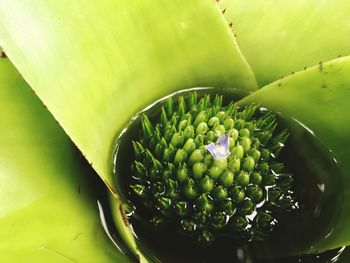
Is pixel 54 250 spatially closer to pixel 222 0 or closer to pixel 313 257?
pixel 313 257

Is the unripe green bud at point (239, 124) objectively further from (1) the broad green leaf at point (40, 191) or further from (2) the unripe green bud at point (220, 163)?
(1) the broad green leaf at point (40, 191)

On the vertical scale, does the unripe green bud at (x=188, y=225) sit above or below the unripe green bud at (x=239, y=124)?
below

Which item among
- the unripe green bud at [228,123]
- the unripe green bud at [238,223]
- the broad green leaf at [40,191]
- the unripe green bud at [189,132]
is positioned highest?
the broad green leaf at [40,191]

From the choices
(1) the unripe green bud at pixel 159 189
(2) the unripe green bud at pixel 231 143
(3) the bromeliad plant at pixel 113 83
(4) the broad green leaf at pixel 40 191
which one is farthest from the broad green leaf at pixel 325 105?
(4) the broad green leaf at pixel 40 191

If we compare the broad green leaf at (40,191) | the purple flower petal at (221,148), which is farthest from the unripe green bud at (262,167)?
the broad green leaf at (40,191)

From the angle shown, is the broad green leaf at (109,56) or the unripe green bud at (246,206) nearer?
the broad green leaf at (109,56)

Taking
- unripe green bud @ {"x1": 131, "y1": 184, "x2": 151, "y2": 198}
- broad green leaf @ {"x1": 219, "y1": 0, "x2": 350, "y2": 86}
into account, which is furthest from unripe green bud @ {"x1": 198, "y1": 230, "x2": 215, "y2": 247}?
broad green leaf @ {"x1": 219, "y1": 0, "x2": 350, "y2": 86}
